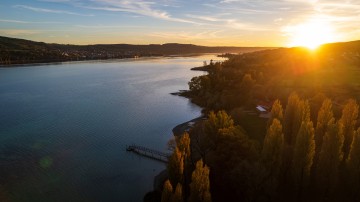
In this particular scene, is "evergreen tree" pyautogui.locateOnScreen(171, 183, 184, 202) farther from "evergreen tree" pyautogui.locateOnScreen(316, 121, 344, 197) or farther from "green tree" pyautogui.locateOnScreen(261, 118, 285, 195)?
"evergreen tree" pyautogui.locateOnScreen(316, 121, 344, 197)

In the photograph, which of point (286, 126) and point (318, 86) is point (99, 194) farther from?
point (318, 86)

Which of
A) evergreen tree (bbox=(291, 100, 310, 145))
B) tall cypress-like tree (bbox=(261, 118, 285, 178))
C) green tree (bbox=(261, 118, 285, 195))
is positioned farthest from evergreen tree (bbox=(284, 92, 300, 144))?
tall cypress-like tree (bbox=(261, 118, 285, 178))

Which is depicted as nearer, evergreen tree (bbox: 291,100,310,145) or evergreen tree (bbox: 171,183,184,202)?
evergreen tree (bbox: 171,183,184,202)

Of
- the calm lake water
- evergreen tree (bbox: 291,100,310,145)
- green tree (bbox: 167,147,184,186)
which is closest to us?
green tree (bbox: 167,147,184,186)

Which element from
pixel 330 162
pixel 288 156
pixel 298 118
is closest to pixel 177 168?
pixel 288 156

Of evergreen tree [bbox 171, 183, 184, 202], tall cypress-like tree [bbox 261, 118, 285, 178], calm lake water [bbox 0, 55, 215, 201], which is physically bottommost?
calm lake water [bbox 0, 55, 215, 201]

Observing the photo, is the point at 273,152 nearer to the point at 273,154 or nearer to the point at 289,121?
the point at 273,154

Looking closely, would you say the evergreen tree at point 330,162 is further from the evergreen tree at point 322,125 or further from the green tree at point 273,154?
the evergreen tree at point 322,125
